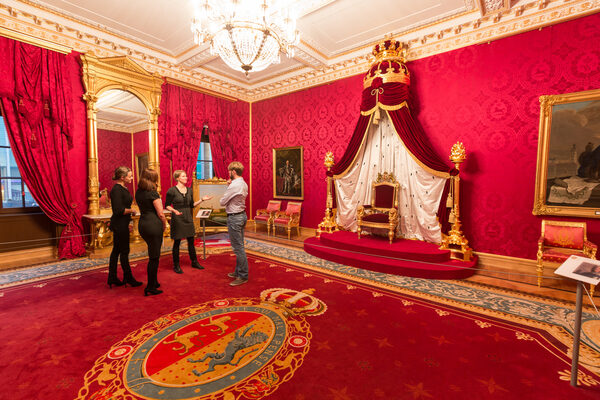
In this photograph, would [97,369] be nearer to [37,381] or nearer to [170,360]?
[37,381]

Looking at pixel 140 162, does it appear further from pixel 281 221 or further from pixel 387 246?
pixel 387 246

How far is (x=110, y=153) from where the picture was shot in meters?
5.92

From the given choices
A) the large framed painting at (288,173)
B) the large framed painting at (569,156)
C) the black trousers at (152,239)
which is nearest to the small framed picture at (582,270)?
the large framed painting at (569,156)

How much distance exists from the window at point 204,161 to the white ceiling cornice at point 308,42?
4.70ft

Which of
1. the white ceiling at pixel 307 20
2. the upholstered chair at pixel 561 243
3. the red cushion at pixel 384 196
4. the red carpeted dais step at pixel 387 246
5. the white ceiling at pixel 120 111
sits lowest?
the red carpeted dais step at pixel 387 246

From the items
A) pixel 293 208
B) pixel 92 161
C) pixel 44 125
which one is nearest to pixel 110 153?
pixel 92 161

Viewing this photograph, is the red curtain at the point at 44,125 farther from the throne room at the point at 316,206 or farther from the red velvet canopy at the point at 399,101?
the red velvet canopy at the point at 399,101

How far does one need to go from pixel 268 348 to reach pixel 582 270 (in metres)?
2.51

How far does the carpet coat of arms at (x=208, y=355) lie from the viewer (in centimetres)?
201

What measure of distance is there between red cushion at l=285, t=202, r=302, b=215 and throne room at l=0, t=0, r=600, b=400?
0.06 m

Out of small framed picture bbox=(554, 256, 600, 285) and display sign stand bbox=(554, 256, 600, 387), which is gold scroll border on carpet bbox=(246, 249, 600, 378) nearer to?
display sign stand bbox=(554, 256, 600, 387)

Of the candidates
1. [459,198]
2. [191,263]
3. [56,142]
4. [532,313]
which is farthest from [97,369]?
[459,198]

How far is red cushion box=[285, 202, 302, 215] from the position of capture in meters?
7.46

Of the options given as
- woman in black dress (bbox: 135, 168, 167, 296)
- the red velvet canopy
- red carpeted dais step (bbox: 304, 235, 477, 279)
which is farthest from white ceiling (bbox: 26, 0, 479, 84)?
red carpeted dais step (bbox: 304, 235, 477, 279)
